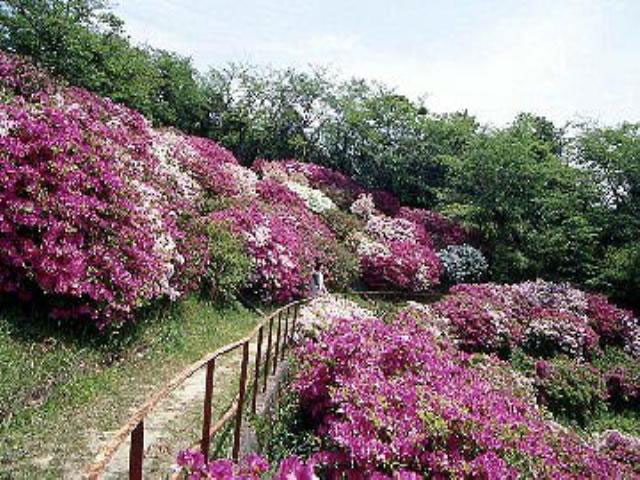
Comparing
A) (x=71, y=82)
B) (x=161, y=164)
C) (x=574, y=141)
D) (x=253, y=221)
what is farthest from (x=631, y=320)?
(x=71, y=82)

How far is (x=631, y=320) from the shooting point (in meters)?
19.2

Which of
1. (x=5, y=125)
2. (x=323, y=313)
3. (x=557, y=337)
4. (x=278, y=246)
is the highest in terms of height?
(x=5, y=125)

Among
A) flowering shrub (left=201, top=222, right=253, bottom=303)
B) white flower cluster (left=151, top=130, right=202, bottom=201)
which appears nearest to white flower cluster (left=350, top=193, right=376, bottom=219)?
white flower cluster (left=151, top=130, right=202, bottom=201)

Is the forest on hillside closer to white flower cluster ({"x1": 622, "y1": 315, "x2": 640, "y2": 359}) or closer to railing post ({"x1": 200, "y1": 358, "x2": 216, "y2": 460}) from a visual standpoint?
white flower cluster ({"x1": 622, "y1": 315, "x2": 640, "y2": 359})

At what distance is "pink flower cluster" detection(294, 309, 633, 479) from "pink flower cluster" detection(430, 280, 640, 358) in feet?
25.3

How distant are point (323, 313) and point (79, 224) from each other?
15.9 ft

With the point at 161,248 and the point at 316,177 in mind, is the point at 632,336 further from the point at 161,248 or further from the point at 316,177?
the point at 161,248

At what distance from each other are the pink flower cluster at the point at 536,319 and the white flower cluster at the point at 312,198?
226 inches

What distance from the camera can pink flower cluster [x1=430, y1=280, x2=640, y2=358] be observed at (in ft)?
53.2

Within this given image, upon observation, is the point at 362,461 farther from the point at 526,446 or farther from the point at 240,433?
the point at 526,446

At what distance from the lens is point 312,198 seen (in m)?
22.6

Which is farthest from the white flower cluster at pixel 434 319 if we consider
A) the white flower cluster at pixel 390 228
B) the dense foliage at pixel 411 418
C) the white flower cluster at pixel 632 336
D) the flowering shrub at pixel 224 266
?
the white flower cluster at pixel 632 336

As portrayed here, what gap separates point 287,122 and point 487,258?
10.8 metres

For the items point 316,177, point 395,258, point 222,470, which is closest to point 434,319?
point 395,258
